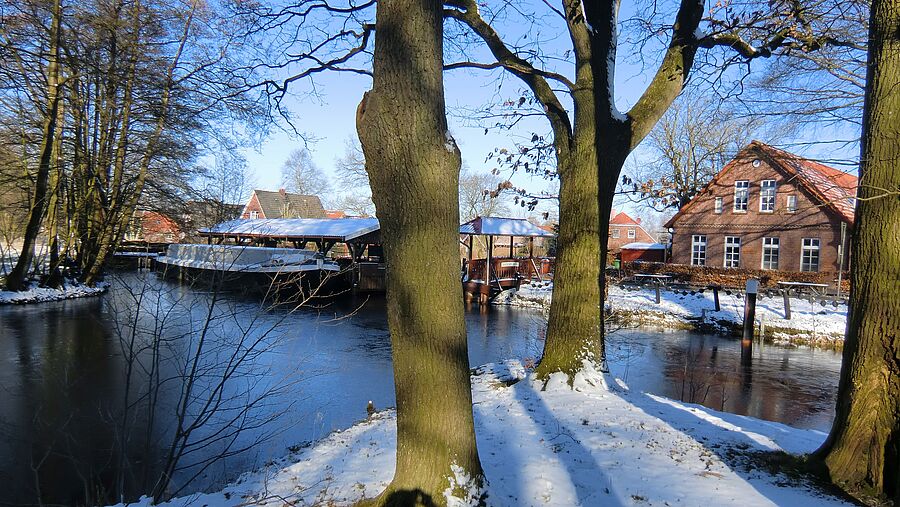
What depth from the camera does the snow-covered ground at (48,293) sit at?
18.0m

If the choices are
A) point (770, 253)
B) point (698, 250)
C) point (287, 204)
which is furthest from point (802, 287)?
point (287, 204)

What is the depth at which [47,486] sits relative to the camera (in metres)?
5.50

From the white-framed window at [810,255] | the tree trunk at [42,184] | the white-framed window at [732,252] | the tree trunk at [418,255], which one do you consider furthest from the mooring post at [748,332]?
the white-framed window at [732,252]

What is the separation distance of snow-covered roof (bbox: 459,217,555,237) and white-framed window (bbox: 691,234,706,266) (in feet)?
33.5

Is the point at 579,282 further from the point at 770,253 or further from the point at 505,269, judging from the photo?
the point at 770,253

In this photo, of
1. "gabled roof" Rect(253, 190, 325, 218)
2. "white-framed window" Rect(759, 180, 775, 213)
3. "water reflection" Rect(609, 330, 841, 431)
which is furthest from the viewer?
"gabled roof" Rect(253, 190, 325, 218)

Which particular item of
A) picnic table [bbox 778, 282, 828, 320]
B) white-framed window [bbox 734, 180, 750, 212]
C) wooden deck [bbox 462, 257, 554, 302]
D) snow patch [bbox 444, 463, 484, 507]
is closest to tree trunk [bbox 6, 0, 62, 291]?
snow patch [bbox 444, 463, 484, 507]

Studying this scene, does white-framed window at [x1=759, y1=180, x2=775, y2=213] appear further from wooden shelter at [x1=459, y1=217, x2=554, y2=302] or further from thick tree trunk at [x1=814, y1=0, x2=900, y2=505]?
thick tree trunk at [x1=814, y1=0, x2=900, y2=505]

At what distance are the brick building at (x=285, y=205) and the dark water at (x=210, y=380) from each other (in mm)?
38673

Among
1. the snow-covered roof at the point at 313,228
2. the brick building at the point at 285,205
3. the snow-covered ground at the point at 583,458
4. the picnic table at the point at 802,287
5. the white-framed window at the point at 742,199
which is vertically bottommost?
the snow-covered ground at the point at 583,458

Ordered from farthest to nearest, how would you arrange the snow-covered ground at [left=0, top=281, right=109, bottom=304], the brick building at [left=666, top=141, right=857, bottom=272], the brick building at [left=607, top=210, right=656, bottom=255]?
the brick building at [left=607, top=210, right=656, bottom=255] → the brick building at [left=666, top=141, right=857, bottom=272] → the snow-covered ground at [left=0, top=281, right=109, bottom=304]

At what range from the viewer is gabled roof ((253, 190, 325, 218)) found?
56.1 metres

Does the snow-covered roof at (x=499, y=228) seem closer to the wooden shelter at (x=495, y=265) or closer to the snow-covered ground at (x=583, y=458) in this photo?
the wooden shelter at (x=495, y=265)

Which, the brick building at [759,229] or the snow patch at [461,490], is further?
the brick building at [759,229]
